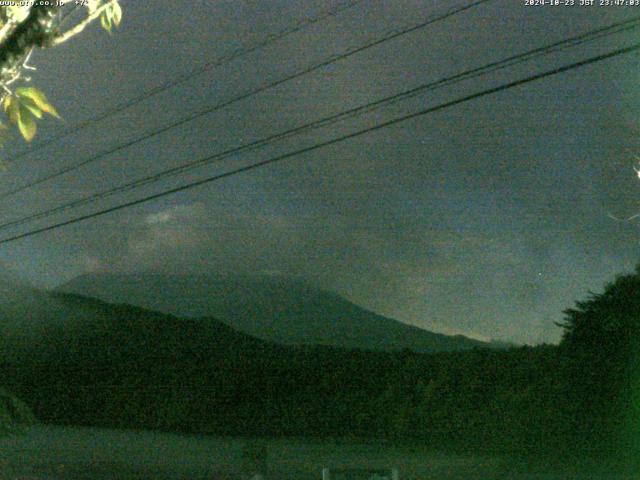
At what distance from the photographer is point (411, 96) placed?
1166 cm

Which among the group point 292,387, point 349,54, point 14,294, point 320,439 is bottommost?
point 320,439

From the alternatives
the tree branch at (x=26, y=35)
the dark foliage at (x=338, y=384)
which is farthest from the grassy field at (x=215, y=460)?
the tree branch at (x=26, y=35)

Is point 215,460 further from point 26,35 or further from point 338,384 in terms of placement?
point 26,35

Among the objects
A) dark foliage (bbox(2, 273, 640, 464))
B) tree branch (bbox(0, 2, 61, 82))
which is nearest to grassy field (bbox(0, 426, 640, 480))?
dark foliage (bbox(2, 273, 640, 464))

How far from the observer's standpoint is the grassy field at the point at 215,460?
57.3 ft

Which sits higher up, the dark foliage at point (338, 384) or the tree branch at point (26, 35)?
the dark foliage at point (338, 384)

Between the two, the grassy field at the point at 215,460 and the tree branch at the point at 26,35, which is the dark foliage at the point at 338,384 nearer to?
the grassy field at the point at 215,460

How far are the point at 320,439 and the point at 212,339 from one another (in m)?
13.4

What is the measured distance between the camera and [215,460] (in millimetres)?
20562

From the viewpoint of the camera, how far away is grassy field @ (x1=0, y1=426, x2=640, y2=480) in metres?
17.5

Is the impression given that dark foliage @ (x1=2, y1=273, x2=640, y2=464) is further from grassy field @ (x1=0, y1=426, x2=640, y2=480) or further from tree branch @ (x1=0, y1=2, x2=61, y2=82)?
tree branch @ (x1=0, y1=2, x2=61, y2=82)

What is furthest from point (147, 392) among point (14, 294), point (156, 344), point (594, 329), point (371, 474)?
point (371, 474)

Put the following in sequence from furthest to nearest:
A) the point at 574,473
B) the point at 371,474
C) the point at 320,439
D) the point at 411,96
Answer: the point at 320,439
the point at 574,473
the point at 411,96
the point at 371,474

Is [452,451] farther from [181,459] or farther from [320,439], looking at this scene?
[181,459]
